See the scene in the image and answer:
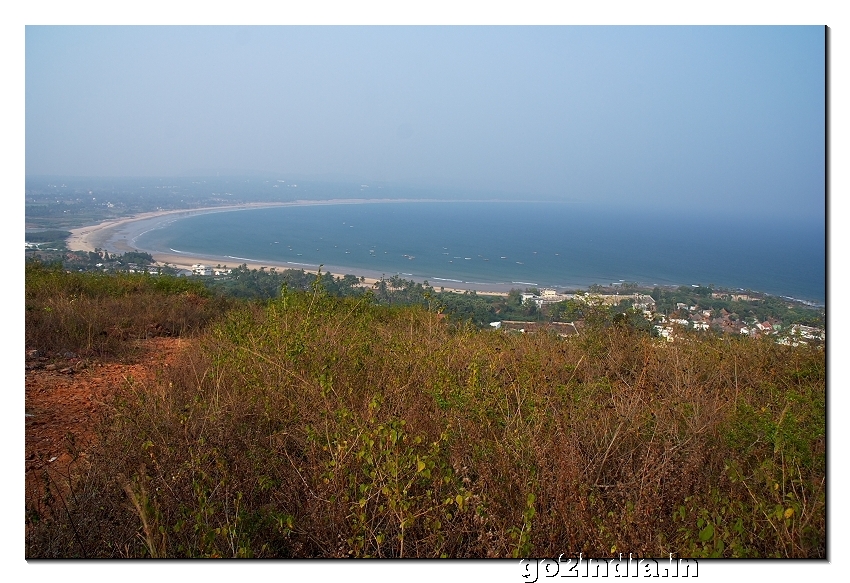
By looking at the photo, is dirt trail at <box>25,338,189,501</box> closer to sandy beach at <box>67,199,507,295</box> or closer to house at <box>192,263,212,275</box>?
sandy beach at <box>67,199,507,295</box>

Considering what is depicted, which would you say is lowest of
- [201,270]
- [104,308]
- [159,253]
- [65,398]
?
[65,398]
